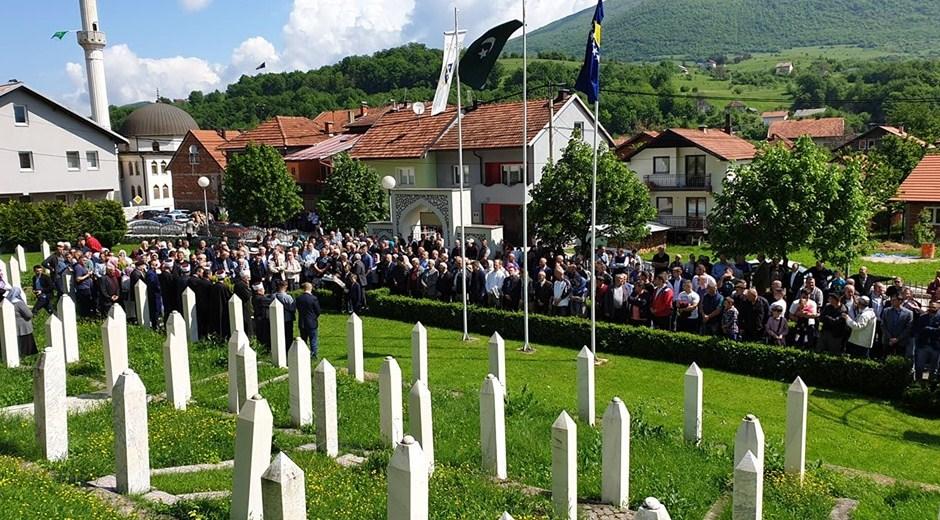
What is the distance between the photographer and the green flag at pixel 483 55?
48.9 feet

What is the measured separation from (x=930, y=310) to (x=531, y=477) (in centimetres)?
852

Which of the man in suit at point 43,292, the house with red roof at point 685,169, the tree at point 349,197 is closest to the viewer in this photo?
the man in suit at point 43,292

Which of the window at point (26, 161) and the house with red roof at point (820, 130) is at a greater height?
the house with red roof at point (820, 130)

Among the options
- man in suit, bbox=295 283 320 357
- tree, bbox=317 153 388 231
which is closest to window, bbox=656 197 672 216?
tree, bbox=317 153 388 231

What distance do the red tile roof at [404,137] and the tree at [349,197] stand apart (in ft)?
17.6

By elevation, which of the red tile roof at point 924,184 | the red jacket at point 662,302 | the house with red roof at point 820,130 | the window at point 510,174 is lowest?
the red jacket at point 662,302

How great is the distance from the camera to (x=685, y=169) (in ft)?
152

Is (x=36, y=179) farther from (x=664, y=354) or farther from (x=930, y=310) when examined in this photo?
(x=930, y=310)

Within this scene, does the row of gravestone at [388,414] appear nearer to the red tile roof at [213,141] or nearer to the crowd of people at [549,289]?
the crowd of people at [549,289]

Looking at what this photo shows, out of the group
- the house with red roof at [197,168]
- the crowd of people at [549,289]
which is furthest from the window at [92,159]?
the crowd of people at [549,289]

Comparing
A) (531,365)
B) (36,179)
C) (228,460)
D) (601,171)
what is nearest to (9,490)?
(228,460)

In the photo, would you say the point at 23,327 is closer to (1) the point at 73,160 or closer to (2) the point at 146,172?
(1) the point at 73,160

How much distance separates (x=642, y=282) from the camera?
1684 centimetres

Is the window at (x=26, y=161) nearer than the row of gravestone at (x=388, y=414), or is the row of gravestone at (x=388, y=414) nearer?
the row of gravestone at (x=388, y=414)
